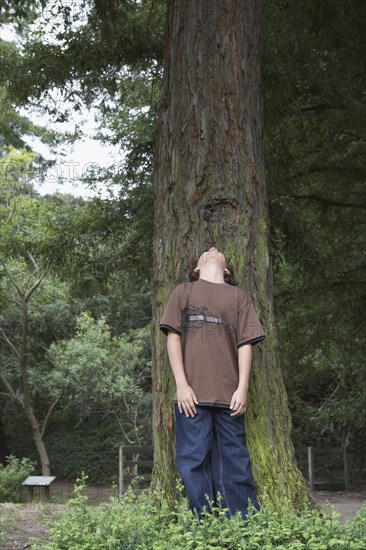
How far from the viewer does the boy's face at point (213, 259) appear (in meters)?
5.20

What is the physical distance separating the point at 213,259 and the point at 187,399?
3.08 feet

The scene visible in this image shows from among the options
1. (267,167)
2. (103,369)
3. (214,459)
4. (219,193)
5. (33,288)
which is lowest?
(214,459)

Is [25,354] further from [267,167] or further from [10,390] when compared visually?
[267,167]

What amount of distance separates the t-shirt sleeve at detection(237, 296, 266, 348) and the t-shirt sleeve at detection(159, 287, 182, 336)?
376 mm

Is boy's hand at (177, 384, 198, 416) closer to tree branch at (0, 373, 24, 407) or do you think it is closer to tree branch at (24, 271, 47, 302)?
tree branch at (24, 271, 47, 302)

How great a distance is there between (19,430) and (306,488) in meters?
23.4

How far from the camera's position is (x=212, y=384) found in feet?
16.0

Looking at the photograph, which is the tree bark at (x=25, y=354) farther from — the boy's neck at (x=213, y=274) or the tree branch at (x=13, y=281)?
the boy's neck at (x=213, y=274)

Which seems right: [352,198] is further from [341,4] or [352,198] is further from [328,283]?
[341,4]

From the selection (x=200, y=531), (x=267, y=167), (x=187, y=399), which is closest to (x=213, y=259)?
(x=187, y=399)

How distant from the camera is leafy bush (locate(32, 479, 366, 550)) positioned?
13.4ft

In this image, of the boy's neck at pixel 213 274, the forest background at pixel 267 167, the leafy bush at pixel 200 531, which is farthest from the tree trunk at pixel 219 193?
the forest background at pixel 267 167

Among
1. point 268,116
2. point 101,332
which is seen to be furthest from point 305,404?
point 268,116

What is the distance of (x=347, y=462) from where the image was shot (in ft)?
71.1
